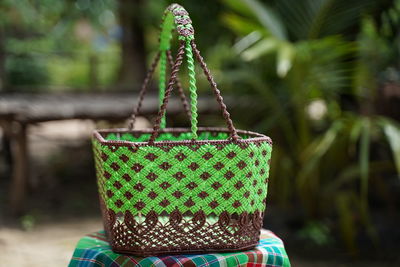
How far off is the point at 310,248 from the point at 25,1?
4.32m

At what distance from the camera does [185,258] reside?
1.64 meters

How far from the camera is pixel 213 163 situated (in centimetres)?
162

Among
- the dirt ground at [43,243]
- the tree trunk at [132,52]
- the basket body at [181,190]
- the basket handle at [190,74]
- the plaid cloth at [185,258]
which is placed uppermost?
the tree trunk at [132,52]

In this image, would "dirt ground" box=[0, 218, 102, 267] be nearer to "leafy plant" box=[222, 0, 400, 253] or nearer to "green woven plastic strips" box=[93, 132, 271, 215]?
"leafy plant" box=[222, 0, 400, 253]

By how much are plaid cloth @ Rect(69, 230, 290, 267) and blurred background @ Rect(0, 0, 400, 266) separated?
1.90 metres

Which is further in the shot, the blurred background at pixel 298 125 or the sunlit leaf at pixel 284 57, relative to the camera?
the blurred background at pixel 298 125

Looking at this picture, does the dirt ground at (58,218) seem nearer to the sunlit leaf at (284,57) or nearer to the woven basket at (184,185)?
the sunlit leaf at (284,57)

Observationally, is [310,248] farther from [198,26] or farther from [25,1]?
[25,1]

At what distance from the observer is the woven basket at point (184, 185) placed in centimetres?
159

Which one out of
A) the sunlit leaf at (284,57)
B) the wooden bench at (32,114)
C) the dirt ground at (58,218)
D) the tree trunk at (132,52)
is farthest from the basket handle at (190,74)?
the tree trunk at (132,52)

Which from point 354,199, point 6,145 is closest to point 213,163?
point 354,199

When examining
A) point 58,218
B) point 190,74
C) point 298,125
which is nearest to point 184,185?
point 190,74

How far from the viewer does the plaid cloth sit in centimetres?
163

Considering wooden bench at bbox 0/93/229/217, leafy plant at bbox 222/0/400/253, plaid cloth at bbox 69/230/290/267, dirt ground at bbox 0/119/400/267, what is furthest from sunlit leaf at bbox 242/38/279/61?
plaid cloth at bbox 69/230/290/267
